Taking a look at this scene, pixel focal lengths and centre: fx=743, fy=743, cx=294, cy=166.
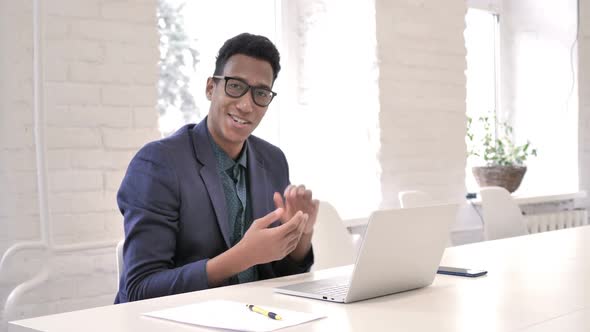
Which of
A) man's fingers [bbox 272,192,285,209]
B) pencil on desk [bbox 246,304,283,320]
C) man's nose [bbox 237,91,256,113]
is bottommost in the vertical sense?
pencil on desk [bbox 246,304,283,320]

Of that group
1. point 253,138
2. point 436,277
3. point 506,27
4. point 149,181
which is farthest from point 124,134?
point 506,27

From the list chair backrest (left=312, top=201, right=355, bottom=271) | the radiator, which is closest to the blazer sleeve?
chair backrest (left=312, top=201, right=355, bottom=271)

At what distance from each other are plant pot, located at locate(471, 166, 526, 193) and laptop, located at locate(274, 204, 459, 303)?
2987mm

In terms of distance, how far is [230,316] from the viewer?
4.58ft

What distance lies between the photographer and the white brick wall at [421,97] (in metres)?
3.81

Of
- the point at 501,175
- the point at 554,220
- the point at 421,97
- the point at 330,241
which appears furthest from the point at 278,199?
the point at 554,220

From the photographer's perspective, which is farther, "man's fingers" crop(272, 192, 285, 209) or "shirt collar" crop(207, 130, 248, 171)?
"shirt collar" crop(207, 130, 248, 171)

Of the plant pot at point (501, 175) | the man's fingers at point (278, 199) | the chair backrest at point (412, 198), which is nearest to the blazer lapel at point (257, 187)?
the man's fingers at point (278, 199)

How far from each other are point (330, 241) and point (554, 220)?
110 inches

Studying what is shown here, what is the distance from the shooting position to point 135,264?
1865mm

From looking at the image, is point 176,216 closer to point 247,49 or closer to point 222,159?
point 222,159

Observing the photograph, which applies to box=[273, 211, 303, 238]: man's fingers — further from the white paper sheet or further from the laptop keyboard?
the white paper sheet

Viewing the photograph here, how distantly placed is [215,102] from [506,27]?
373 centimetres

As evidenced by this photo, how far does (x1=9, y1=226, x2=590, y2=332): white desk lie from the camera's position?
52.9 inches
